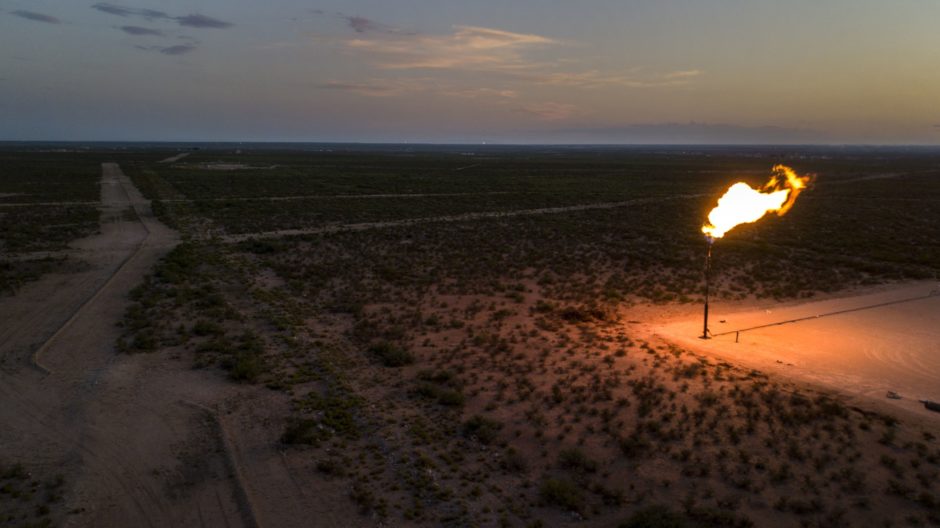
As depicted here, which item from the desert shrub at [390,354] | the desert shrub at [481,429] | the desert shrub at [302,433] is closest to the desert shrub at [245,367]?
the desert shrub at [302,433]

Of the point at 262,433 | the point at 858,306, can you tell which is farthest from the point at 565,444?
the point at 858,306

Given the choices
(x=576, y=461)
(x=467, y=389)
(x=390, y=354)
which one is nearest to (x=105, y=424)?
(x=390, y=354)

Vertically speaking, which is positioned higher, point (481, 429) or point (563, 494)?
point (481, 429)

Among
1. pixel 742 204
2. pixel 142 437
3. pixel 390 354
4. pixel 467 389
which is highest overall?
pixel 742 204

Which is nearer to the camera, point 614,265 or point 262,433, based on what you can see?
point 262,433

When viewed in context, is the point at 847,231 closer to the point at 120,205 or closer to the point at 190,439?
the point at 190,439

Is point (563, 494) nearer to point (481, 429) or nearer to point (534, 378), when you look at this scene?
point (481, 429)

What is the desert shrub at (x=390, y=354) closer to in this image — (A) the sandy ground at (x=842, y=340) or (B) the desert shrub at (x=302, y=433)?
(B) the desert shrub at (x=302, y=433)
